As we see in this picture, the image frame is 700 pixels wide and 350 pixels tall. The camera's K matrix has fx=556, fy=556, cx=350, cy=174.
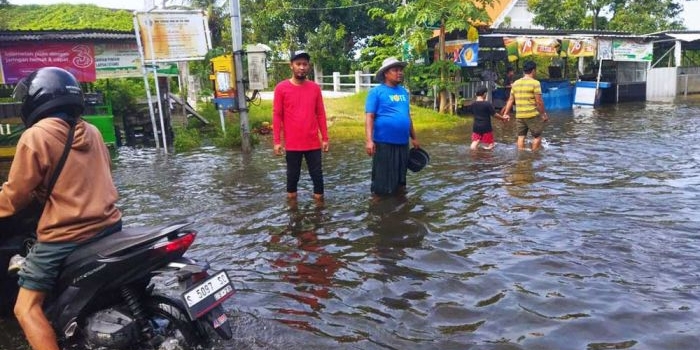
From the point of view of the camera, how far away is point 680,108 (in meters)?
20.3

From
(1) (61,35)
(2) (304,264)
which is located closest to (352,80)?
(1) (61,35)

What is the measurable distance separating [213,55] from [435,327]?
412 inches

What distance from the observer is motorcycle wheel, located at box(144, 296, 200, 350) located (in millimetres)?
3434

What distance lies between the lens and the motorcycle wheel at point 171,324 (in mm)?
3434

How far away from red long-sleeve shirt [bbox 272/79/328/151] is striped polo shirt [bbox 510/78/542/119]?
16.6 feet

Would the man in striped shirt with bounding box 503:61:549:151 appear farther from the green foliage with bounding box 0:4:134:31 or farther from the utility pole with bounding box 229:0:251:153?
the green foliage with bounding box 0:4:134:31

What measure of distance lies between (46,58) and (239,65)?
4846mm

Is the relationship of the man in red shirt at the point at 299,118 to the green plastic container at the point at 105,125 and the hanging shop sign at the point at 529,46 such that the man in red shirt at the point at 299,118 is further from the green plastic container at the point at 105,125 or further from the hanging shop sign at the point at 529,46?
the hanging shop sign at the point at 529,46

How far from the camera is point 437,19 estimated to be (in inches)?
694

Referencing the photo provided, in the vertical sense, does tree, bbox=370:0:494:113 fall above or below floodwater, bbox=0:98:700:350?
above

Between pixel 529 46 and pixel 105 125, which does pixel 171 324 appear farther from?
pixel 529 46

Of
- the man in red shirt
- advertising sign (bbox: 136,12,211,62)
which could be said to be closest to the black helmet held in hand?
the man in red shirt

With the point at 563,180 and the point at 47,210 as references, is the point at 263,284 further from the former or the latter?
the point at 563,180

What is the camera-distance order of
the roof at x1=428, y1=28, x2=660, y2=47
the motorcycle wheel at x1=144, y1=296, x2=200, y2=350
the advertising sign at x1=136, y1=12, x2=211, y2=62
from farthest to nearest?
1. the roof at x1=428, y1=28, x2=660, y2=47
2. the advertising sign at x1=136, y1=12, x2=211, y2=62
3. the motorcycle wheel at x1=144, y1=296, x2=200, y2=350
